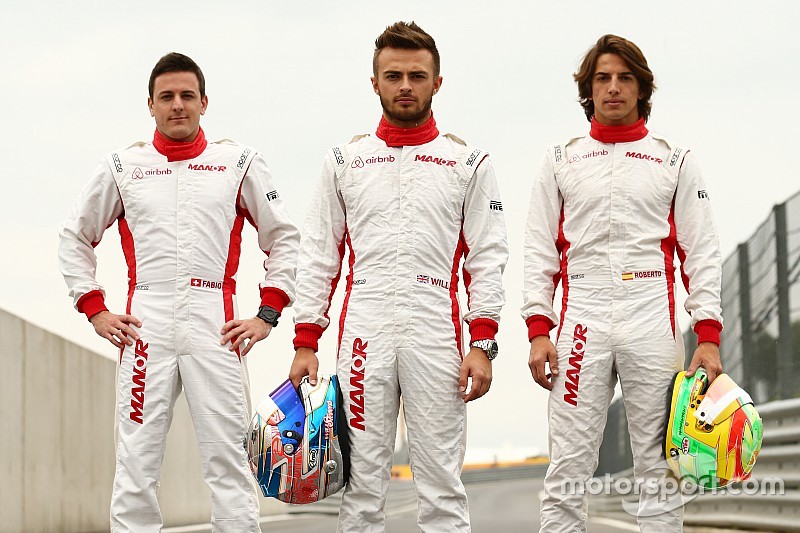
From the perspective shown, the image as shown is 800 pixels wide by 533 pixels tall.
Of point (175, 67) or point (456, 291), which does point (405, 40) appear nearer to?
point (456, 291)

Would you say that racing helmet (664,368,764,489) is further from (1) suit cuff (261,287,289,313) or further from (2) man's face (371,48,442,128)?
(1) suit cuff (261,287,289,313)

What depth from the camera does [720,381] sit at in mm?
5641

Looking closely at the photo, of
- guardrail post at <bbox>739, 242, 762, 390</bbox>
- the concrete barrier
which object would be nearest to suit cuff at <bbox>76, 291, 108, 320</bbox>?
the concrete barrier

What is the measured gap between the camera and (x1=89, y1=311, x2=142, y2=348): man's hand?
19.5ft

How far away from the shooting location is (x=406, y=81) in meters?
5.61

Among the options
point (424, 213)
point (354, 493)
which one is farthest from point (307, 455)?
point (424, 213)

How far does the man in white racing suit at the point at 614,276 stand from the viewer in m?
5.71

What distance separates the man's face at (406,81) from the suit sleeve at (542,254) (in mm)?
760

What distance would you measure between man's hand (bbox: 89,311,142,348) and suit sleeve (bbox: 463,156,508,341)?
60.8 inches

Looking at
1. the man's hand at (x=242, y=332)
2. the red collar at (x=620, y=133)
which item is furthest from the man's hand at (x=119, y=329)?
the red collar at (x=620, y=133)

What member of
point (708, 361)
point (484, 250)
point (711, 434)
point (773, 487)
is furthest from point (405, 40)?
point (773, 487)

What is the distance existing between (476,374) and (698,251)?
1.30 meters

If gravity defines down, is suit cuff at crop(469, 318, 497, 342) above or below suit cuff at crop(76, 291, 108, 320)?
below

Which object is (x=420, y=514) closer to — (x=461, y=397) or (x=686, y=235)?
(x=461, y=397)
